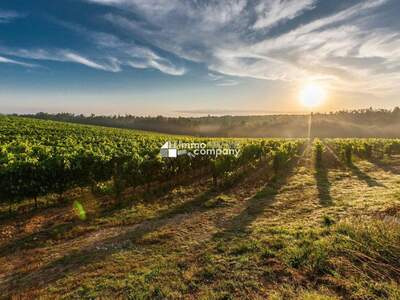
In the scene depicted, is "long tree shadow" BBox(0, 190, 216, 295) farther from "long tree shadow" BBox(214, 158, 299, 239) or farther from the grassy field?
"long tree shadow" BBox(214, 158, 299, 239)

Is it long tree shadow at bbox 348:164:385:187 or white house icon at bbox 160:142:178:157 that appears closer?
long tree shadow at bbox 348:164:385:187

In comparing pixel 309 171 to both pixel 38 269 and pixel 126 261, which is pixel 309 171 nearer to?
pixel 126 261

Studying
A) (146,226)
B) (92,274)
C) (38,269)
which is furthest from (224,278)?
(38,269)

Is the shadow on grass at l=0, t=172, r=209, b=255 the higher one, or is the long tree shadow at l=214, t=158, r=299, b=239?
the long tree shadow at l=214, t=158, r=299, b=239

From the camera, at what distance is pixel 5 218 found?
927cm

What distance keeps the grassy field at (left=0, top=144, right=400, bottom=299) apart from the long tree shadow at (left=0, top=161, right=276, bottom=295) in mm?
31

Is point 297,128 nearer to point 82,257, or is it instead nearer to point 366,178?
point 366,178

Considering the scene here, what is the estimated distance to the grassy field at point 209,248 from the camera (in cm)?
477

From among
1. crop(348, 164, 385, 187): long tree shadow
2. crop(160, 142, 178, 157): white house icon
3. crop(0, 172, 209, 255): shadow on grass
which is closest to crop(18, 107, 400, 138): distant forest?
crop(348, 164, 385, 187): long tree shadow

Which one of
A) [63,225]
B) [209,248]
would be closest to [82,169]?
[63,225]

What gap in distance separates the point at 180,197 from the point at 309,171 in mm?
11758

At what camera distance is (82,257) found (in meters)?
6.38

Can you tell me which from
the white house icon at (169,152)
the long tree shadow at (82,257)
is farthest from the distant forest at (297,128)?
the long tree shadow at (82,257)

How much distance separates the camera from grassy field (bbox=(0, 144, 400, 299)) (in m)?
4.77
